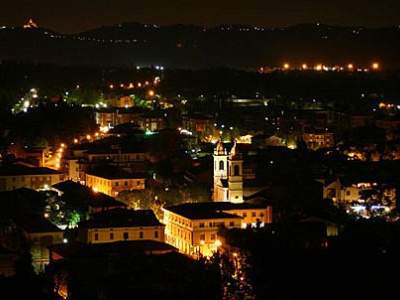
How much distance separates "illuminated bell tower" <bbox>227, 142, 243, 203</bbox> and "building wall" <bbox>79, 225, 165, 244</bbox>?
99.7 inches

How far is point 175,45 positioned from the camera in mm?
75938

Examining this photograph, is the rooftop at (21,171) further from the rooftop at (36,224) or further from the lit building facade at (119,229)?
the lit building facade at (119,229)

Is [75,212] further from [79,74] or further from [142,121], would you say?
[79,74]

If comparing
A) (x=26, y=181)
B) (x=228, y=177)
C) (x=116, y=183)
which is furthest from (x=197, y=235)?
(x=26, y=181)

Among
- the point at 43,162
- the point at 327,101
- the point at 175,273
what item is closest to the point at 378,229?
the point at 175,273

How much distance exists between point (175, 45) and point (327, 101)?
3540 centimetres

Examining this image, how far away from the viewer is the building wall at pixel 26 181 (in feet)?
67.1

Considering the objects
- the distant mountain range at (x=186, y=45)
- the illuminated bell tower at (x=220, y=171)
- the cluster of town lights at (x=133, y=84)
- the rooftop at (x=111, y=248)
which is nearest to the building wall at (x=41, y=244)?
the rooftop at (x=111, y=248)

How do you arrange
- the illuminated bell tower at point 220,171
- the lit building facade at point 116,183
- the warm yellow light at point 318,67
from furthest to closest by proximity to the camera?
the warm yellow light at point 318,67 < the lit building facade at point 116,183 < the illuminated bell tower at point 220,171

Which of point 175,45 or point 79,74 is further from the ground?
point 175,45

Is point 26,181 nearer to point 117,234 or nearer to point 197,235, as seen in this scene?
point 117,234

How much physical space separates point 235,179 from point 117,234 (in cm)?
300

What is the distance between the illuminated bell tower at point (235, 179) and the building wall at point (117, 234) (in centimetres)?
253

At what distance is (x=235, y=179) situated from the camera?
17953 millimetres
